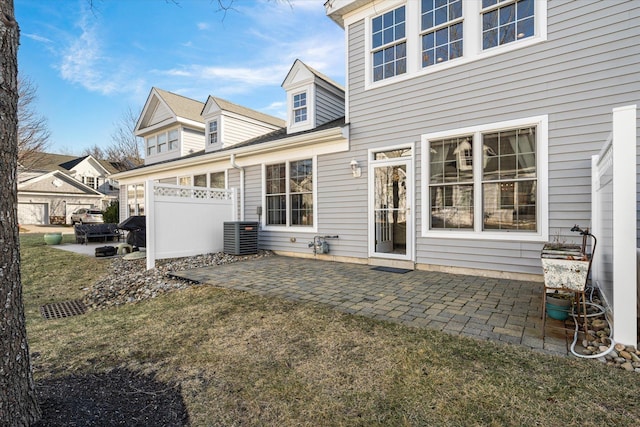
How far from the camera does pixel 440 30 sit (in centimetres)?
579

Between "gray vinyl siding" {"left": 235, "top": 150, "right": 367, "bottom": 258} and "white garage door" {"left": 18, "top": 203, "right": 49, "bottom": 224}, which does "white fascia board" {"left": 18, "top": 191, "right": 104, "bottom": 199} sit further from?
"gray vinyl siding" {"left": 235, "top": 150, "right": 367, "bottom": 258}

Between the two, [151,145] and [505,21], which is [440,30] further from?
[151,145]

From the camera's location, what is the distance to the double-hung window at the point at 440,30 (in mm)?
5605

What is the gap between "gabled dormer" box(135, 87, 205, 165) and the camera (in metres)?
13.0

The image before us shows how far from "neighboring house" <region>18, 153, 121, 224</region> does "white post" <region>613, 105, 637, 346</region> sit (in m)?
30.1

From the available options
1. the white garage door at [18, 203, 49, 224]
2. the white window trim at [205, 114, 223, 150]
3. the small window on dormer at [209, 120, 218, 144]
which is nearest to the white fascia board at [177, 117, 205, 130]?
the white window trim at [205, 114, 223, 150]

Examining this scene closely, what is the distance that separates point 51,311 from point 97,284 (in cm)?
134

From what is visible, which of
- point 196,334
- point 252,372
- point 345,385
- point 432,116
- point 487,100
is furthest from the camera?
point 432,116

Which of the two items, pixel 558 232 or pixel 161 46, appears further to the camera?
pixel 161 46

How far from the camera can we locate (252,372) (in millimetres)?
2395

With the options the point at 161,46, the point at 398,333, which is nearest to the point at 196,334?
the point at 398,333

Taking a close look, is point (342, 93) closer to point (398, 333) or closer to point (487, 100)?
point (487, 100)

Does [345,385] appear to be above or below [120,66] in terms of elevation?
below

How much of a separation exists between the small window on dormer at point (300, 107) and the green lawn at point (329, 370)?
21.0 ft
